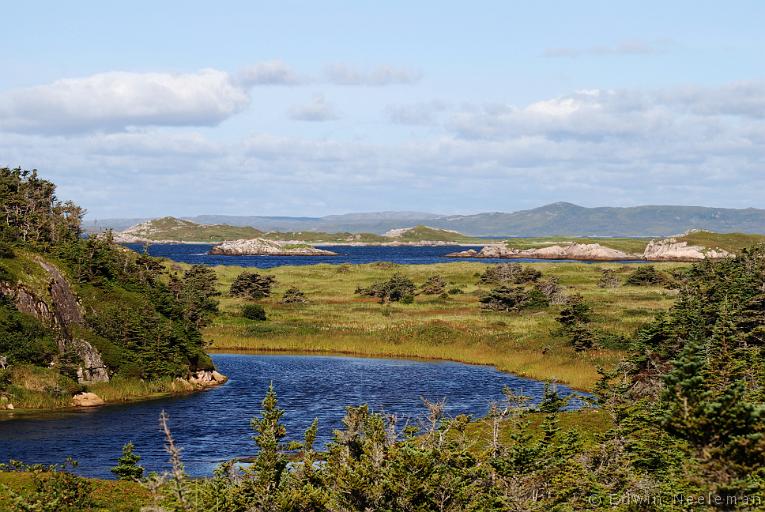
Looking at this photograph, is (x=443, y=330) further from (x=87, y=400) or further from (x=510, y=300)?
(x=87, y=400)

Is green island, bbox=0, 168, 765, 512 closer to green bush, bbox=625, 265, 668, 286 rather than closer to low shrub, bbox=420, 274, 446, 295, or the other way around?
green bush, bbox=625, 265, 668, 286

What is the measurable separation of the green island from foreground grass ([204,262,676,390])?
1.16ft

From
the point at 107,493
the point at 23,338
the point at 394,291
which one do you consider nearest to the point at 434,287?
the point at 394,291

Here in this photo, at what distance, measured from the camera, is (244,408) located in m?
59.4

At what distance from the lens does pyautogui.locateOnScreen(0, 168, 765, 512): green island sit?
21.0 m

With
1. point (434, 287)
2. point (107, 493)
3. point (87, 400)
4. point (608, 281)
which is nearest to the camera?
point (107, 493)

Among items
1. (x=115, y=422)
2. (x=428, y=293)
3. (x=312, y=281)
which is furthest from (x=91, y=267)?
(x=312, y=281)

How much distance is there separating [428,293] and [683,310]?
80.6 m

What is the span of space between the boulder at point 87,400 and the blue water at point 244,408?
1.69m

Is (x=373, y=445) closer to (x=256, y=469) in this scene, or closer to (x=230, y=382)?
(x=256, y=469)

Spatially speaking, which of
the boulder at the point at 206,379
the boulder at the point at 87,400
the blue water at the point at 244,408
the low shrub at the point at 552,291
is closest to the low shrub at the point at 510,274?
the low shrub at the point at 552,291

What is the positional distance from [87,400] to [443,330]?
48.8m

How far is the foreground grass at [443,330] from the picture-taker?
259 ft

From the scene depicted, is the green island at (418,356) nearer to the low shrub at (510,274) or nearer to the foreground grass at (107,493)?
the foreground grass at (107,493)
